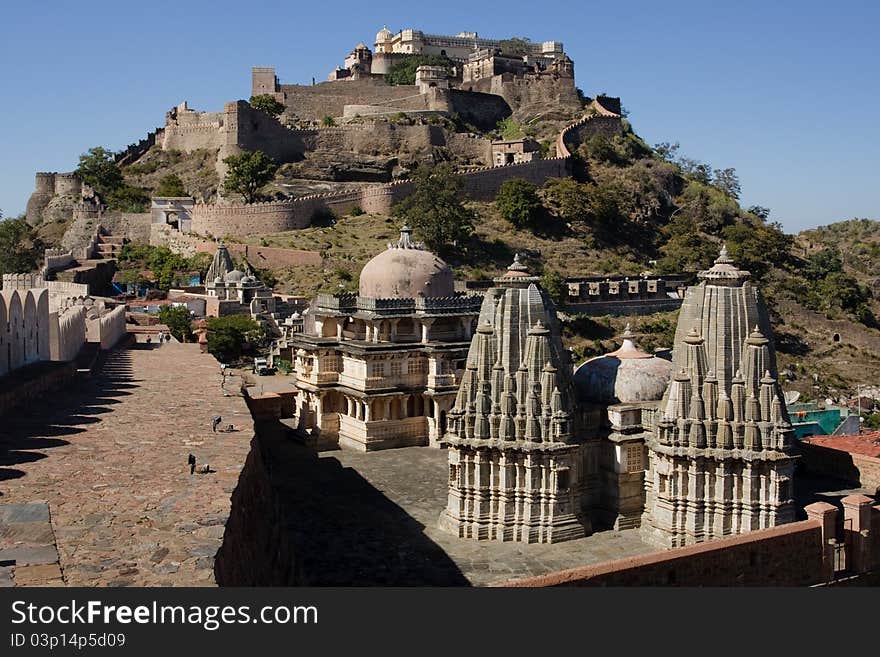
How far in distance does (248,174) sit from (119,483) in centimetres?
6017

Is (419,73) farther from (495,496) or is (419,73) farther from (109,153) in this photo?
(495,496)

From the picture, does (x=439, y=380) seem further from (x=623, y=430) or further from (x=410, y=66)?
(x=410, y=66)

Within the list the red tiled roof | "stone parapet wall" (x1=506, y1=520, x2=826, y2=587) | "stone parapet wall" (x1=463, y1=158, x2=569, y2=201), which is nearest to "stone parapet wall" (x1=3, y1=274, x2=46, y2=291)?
"stone parapet wall" (x1=463, y1=158, x2=569, y2=201)

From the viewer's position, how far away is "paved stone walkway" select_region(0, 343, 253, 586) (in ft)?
34.9

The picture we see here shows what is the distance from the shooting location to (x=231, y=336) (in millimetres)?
47188

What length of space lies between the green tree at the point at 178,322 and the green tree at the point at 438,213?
1903cm

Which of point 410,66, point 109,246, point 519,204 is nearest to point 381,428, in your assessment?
point 519,204

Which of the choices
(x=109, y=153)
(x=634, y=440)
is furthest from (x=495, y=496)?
(x=109, y=153)

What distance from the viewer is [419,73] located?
9050cm

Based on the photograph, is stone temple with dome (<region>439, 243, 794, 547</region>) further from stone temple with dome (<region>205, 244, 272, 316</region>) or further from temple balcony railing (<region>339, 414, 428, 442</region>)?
stone temple with dome (<region>205, 244, 272, 316</region>)

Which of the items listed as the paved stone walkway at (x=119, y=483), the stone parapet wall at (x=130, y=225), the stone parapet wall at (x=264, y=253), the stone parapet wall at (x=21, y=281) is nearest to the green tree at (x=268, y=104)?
the stone parapet wall at (x=130, y=225)

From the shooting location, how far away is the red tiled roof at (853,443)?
25297 millimetres

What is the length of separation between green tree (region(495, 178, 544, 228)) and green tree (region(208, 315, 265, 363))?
2645 centimetres
